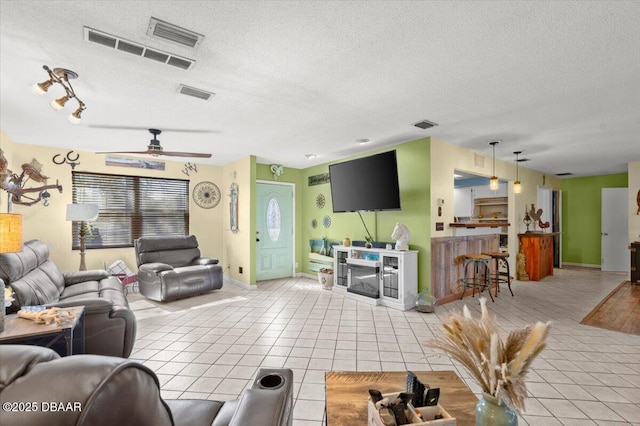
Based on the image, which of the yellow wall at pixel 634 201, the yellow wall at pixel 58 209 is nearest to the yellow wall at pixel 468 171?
the yellow wall at pixel 634 201

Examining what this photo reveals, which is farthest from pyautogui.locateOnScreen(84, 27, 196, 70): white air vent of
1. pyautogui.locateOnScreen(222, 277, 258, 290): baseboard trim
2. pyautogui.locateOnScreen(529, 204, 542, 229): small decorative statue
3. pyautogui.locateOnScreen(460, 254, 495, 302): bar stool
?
pyautogui.locateOnScreen(529, 204, 542, 229): small decorative statue

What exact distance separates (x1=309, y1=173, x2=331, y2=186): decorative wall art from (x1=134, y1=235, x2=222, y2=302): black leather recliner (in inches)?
105

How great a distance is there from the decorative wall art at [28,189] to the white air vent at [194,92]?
3374 mm

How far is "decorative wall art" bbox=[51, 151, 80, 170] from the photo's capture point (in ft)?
16.6

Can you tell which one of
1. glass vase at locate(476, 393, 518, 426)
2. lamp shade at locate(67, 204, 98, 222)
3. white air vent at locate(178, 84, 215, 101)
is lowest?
glass vase at locate(476, 393, 518, 426)

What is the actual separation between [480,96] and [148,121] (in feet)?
12.5

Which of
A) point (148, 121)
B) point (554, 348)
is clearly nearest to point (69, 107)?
point (148, 121)

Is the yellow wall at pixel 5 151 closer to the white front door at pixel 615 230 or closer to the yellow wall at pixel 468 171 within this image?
the yellow wall at pixel 468 171

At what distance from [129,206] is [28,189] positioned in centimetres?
142

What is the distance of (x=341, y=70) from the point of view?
2.45 metres

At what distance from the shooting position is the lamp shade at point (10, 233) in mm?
2107

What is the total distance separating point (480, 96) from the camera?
2.96 m

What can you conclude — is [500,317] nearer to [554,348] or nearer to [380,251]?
[554,348]

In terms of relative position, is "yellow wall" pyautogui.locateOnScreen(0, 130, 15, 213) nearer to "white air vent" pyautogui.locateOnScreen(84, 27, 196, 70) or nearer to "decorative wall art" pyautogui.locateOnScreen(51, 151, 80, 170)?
"decorative wall art" pyautogui.locateOnScreen(51, 151, 80, 170)
